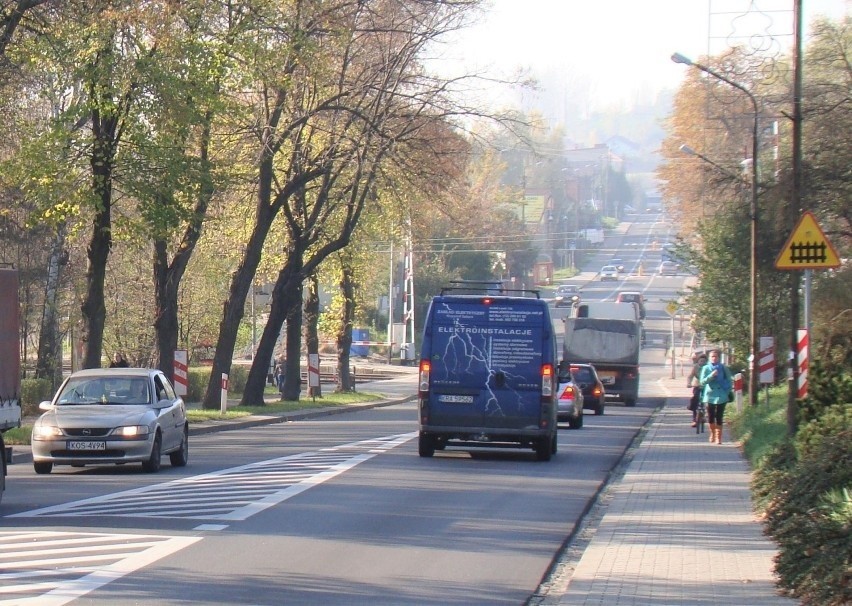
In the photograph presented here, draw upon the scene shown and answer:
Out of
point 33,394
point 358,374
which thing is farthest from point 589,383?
point 358,374

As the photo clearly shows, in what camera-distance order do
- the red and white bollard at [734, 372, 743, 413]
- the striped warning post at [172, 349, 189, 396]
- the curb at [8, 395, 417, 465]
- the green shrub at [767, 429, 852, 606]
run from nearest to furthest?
the green shrub at [767, 429, 852, 606], the curb at [8, 395, 417, 465], the striped warning post at [172, 349, 189, 396], the red and white bollard at [734, 372, 743, 413]

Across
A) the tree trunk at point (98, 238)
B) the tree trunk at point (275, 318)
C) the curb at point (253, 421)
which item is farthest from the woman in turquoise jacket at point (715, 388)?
the tree trunk at point (275, 318)

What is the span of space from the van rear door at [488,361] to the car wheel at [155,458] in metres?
4.50

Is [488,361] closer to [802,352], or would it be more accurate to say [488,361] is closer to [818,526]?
[802,352]

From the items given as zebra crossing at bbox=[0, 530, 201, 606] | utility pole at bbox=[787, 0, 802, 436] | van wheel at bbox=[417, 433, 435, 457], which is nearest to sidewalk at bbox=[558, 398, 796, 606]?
utility pole at bbox=[787, 0, 802, 436]

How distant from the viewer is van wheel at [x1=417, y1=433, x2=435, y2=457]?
69.2 ft

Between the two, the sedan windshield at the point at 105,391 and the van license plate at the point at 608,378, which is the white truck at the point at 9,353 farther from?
the van license plate at the point at 608,378

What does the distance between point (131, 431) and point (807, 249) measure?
29.8ft

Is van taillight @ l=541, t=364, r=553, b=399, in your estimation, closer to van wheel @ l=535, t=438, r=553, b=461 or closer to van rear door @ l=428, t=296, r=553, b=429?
van rear door @ l=428, t=296, r=553, b=429

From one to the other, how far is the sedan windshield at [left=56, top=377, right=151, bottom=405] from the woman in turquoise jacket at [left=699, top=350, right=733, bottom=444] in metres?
11.3

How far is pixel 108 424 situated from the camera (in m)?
17.6

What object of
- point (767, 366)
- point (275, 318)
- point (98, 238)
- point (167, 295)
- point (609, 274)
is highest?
point (609, 274)

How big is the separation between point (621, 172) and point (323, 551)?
19232 centimetres

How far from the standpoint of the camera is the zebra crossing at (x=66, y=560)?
8875 mm
